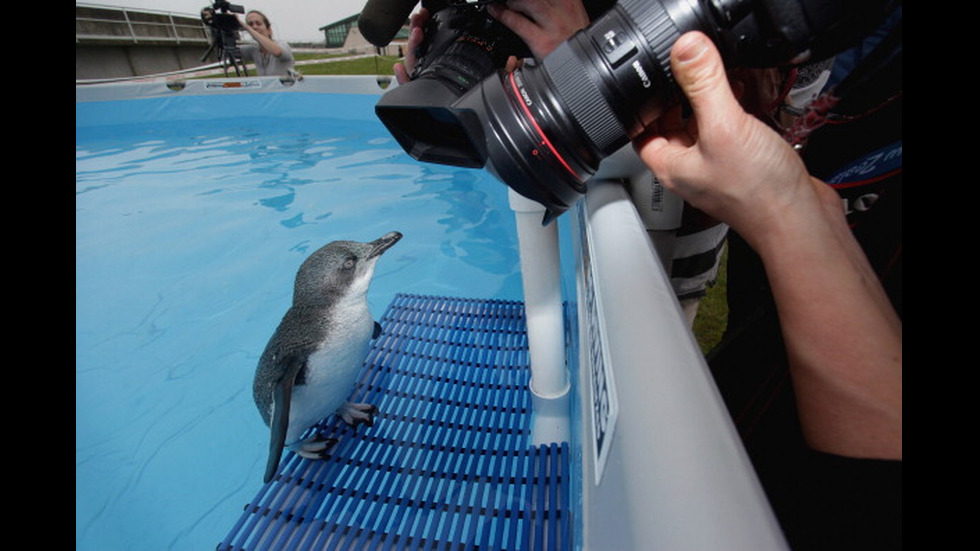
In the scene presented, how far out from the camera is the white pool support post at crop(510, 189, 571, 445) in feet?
3.71

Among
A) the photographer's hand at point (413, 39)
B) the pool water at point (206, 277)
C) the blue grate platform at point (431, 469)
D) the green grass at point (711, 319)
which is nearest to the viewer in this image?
the blue grate platform at point (431, 469)

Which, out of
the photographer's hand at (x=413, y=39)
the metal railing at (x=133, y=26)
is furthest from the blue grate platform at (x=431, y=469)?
the metal railing at (x=133, y=26)

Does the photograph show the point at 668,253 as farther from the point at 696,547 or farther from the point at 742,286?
the point at 696,547

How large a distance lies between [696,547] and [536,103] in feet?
2.01

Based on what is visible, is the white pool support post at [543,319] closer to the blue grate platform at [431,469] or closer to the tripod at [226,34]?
the blue grate platform at [431,469]

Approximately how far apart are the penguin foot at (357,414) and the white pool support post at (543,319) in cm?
54

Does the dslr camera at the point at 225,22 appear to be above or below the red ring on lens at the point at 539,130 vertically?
above

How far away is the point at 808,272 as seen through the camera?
0.49 m

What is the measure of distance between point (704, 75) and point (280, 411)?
1300 mm

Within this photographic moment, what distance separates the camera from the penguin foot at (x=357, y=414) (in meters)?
1.42

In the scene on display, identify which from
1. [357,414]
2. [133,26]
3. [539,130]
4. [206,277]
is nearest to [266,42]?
[206,277]

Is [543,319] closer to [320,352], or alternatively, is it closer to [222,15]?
[320,352]
